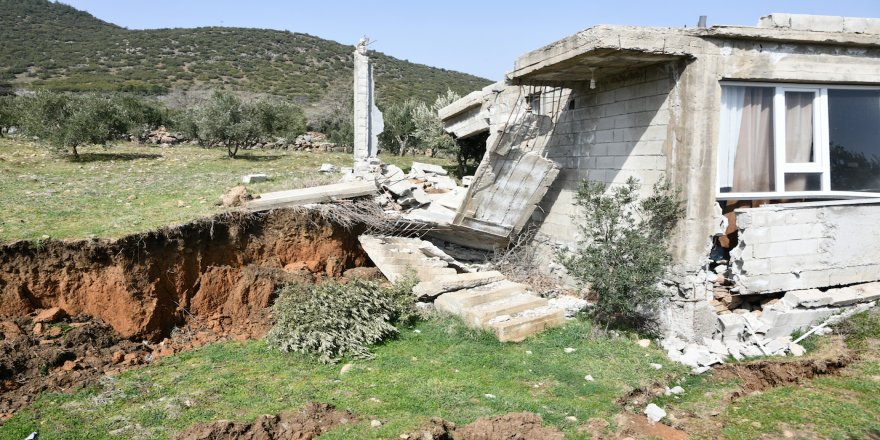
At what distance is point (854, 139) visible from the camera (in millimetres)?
7676

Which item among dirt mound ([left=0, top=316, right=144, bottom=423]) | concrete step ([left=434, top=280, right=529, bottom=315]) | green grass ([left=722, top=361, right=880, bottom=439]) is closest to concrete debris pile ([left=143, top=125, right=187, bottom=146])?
dirt mound ([left=0, top=316, right=144, bottom=423])

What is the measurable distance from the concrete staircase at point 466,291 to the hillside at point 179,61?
31432 mm

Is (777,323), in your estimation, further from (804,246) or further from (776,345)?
(804,246)

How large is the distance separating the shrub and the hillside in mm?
33996

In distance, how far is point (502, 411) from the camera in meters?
5.51

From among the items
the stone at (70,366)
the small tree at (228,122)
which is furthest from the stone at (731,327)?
the small tree at (228,122)

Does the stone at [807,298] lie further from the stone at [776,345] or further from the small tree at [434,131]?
the small tree at [434,131]

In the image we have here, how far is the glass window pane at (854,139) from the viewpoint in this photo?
7.60m

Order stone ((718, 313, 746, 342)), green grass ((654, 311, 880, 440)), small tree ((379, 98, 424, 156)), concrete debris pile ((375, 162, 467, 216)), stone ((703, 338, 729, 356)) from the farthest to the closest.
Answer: small tree ((379, 98, 424, 156)) → concrete debris pile ((375, 162, 467, 216)) → stone ((718, 313, 746, 342)) → stone ((703, 338, 729, 356)) → green grass ((654, 311, 880, 440))

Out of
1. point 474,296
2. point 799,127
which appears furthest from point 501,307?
point 799,127

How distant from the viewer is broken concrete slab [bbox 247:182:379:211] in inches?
365

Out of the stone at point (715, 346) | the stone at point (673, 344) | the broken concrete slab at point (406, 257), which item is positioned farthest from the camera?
the broken concrete slab at point (406, 257)

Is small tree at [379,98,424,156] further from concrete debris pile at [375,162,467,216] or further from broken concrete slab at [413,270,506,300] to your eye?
broken concrete slab at [413,270,506,300]

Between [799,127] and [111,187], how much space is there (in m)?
12.7
